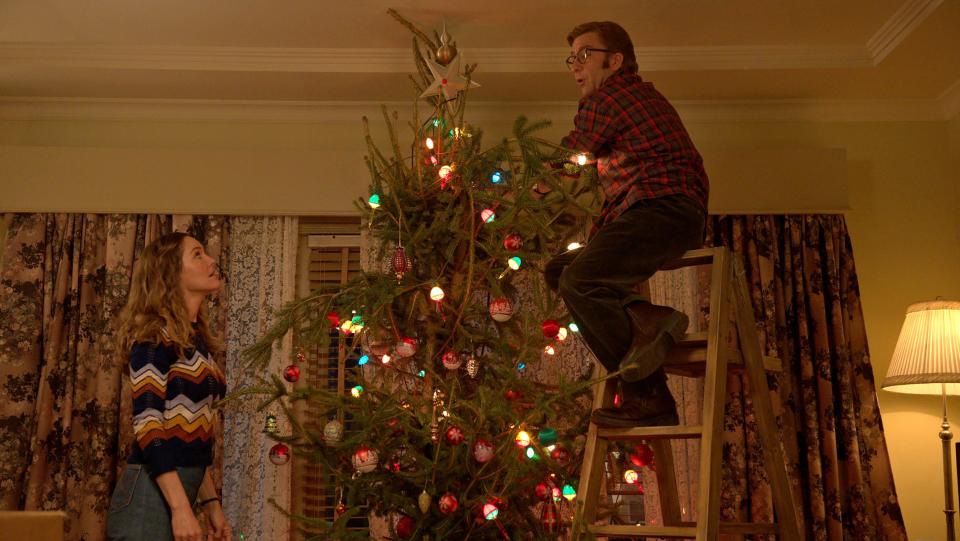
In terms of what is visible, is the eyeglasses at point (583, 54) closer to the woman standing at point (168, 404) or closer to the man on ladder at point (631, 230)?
the man on ladder at point (631, 230)

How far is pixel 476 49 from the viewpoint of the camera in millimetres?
4062

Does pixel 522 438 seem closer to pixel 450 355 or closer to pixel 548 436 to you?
pixel 548 436

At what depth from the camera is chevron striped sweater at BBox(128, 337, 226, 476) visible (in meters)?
2.44

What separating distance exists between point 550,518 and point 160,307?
4.79ft

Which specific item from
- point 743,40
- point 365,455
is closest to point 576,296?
point 365,455

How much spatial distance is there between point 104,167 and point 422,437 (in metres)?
2.31

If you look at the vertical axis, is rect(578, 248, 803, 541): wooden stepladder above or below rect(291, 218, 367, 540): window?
below

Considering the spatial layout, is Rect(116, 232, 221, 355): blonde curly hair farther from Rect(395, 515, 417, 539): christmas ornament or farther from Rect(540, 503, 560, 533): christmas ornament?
Rect(540, 503, 560, 533): christmas ornament

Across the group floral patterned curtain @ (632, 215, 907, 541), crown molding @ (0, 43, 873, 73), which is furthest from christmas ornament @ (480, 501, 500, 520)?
crown molding @ (0, 43, 873, 73)

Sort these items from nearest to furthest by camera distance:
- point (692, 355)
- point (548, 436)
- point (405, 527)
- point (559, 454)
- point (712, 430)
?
point (712, 430) < point (692, 355) < point (548, 436) < point (405, 527) < point (559, 454)

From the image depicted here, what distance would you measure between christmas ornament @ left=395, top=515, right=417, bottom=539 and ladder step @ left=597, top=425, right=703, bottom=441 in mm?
841

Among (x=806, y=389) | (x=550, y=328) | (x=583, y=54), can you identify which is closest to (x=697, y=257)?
(x=550, y=328)

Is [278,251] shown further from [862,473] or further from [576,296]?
[862,473]

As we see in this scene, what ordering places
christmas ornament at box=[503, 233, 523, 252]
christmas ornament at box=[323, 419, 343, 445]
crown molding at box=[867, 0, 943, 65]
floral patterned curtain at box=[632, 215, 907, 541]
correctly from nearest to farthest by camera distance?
christmas ornament at box=[323, 419, 343, 445], christmas ornament at box=[503, 233, 523, 252], crown molding at box=[867, 0, 943, 65], floral patterned curtain at box=[632, 215, 907, 541]
